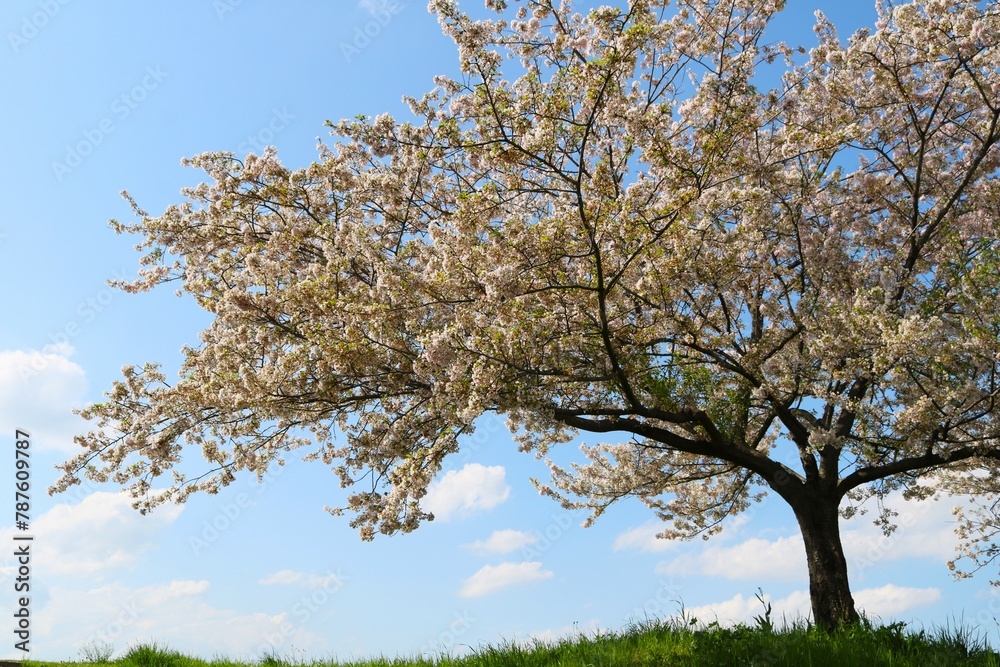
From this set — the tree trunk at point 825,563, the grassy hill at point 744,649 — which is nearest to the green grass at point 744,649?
the grassy hill at point 744,649

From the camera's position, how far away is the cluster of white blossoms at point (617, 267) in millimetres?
8758

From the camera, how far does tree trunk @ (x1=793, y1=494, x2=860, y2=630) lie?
38.8ft

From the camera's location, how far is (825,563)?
476 inches

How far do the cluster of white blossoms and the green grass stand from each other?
241 cm

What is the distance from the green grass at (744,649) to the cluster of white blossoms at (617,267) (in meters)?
2.41

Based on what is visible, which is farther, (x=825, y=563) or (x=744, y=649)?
(x=825, y=563)

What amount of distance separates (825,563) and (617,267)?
20.7ft

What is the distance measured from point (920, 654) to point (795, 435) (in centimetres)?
470

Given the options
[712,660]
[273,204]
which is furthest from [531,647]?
[273,204]

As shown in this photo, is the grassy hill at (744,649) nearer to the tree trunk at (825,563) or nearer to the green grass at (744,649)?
the green grass at (744,649)

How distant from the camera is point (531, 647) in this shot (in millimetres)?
10203

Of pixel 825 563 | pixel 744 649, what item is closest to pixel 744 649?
pixel 744 649

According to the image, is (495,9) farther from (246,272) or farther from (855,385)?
(855,385)

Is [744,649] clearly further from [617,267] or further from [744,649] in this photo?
[617,267]
